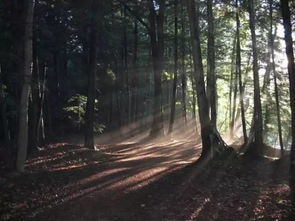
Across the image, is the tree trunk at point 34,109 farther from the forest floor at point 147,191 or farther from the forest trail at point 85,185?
the forest floor at point 147,191

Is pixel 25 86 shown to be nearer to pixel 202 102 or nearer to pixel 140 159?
pixel 202 102

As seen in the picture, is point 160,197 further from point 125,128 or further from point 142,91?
point 142,91

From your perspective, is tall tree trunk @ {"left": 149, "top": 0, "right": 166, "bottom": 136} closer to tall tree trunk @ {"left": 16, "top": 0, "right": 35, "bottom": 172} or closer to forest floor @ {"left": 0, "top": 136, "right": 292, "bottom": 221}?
forest floor @ {"left": 0, "top": 136, "right": 292, "bottom": 221}

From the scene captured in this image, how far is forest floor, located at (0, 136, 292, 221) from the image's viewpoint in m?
10.4

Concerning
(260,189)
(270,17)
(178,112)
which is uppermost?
(270,17)

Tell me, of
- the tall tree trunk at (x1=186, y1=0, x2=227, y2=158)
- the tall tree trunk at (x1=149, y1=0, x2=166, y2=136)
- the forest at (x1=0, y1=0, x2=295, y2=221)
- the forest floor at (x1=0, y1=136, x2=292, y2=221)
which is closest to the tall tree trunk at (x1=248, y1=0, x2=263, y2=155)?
the forest at (x1=0, y1=0, x2=295, y2=221)

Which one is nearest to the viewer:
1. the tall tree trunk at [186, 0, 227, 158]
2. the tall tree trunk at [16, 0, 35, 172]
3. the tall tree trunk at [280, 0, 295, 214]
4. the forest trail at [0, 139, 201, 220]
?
the tall tree trunk at [280, 0, 295, 214]

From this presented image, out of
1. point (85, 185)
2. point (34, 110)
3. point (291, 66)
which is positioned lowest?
point (85, 185)

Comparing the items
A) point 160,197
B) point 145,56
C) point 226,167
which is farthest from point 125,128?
point 160,197

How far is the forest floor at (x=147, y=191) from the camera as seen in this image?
1041 centimetres

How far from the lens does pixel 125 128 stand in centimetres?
3894

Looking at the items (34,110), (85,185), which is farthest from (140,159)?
(85,185)

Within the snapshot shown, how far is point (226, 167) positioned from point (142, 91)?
29.7m

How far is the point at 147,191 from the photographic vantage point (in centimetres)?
1220
